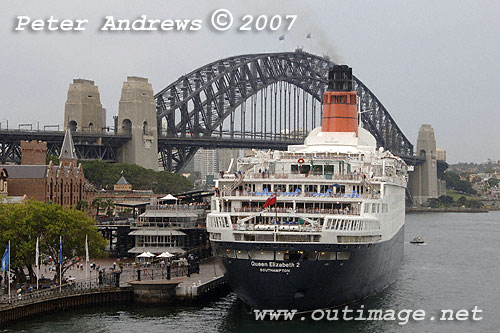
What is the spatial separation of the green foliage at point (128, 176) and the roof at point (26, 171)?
3050 cm

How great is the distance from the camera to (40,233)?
61188mm

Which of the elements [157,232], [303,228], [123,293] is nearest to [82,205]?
[157,232]

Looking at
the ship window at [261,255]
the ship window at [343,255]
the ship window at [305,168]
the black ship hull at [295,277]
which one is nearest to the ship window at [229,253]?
the black ship hull at [295,277]

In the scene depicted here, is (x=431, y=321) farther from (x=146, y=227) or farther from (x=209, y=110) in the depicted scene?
(x=209, y=110)

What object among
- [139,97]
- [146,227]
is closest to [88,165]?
[139,97]

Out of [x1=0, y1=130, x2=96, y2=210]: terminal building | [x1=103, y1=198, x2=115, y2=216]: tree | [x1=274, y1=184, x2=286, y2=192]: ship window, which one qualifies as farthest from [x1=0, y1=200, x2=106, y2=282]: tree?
[x1=103, y1=198, x2=115, y2=216]: tree

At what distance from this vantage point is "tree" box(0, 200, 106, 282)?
195 ft

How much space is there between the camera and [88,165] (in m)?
127

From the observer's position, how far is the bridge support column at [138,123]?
13612 centimetres

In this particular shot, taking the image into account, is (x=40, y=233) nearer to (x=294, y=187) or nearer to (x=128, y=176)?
(x=294, y=187)

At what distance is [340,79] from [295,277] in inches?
1248

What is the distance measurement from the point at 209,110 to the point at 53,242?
10008cm

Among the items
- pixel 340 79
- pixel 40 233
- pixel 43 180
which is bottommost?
pixel 40 233

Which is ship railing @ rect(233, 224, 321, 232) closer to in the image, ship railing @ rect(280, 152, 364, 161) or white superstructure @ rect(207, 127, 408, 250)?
white superstructure @ rect(207, 127, 408, 250)
